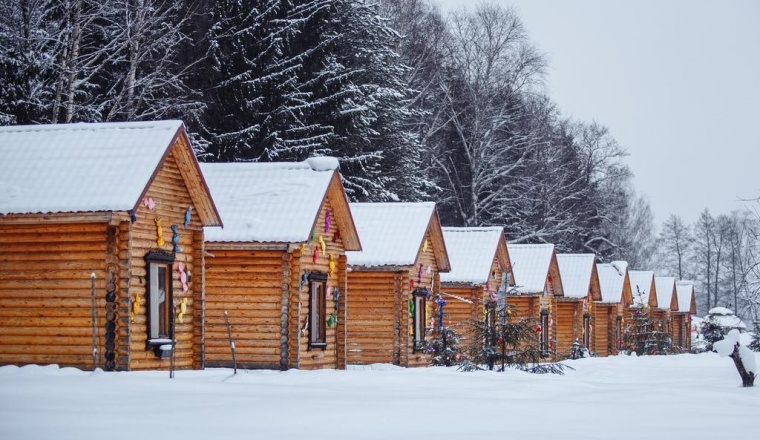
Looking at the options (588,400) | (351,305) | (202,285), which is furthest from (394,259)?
(588,400)

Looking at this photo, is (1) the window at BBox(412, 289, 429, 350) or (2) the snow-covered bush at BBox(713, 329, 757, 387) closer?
(2) the snow-covered bush at BBox(713, 329, 757, 387)

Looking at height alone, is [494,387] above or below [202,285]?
below

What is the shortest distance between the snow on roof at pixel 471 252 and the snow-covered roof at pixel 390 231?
3.09 meters

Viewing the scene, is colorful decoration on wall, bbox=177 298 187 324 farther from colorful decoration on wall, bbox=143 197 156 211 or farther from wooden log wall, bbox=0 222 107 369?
wooden log wall, bbox=0 222 107 369

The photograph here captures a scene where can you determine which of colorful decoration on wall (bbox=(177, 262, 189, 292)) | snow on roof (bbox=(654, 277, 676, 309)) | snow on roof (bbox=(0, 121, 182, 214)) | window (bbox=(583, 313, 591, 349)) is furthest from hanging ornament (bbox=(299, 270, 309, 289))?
snow on roof (bbox=(654, 277, 676, 309))

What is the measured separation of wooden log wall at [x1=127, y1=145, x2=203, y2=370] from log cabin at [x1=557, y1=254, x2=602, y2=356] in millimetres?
29557

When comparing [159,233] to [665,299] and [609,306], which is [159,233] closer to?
[609,306]

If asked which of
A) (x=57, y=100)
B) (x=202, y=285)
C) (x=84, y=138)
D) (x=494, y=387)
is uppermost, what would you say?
(x=57, y=100)

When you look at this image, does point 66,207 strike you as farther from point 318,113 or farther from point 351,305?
point 318,113

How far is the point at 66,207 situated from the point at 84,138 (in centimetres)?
240

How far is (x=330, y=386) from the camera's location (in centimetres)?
1977

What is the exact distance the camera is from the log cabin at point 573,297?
51.0 m

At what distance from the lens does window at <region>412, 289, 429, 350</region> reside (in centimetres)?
3300

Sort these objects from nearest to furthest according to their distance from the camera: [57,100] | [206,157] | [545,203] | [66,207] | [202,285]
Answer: [66,207], [202,285], [57,100], [206,157], [545,203]
